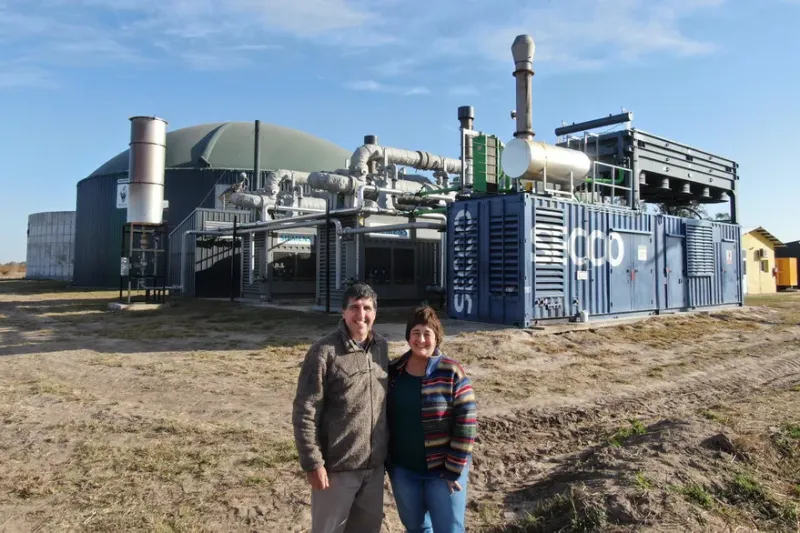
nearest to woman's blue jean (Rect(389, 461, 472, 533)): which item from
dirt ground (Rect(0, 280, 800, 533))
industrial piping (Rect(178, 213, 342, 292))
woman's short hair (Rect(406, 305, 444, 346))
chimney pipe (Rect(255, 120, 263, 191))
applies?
woman's short hair (Rect(406, 305, 444, 346))

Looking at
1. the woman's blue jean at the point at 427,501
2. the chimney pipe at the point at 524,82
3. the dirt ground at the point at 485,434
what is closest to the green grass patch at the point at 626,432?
the dirt ground at the point at 485,434

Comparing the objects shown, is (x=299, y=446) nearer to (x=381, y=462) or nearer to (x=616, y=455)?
(x=381, y=462)

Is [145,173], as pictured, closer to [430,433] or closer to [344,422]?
[344,422]

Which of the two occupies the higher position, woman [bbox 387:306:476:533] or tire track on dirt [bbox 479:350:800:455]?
woman [bbox 387:306:476:533]

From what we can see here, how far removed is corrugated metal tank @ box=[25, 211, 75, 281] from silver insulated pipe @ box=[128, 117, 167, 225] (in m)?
33.9

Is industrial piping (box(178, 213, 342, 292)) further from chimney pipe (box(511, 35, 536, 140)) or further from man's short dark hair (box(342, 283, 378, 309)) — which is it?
man's short dark hair (box(342, 283, 378, 309))

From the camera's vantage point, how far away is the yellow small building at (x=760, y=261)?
3509 cm

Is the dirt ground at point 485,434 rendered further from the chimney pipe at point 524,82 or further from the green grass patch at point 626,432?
the chimney pipe at point 524,82

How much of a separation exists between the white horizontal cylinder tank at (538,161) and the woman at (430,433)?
37.1 ft

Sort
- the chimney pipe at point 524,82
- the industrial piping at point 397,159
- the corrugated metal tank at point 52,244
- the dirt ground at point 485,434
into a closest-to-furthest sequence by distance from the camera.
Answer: the dirt ground at point 485,434 → the chimney pipe at point 524,82 → the industrial piping at point 397,159 → the corrugated metal tank at point 52,244

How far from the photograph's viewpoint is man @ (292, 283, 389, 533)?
115 inches

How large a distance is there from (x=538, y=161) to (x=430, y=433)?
1175 centimetres

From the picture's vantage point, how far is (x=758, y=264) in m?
36.2

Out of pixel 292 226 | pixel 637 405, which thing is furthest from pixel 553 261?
pixel 292 226
